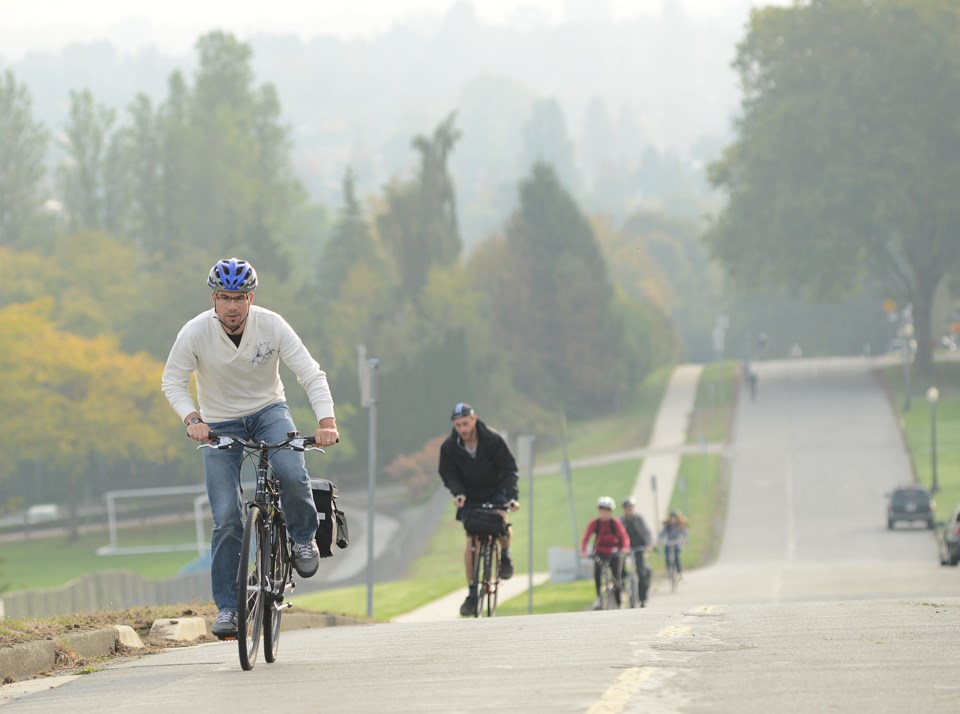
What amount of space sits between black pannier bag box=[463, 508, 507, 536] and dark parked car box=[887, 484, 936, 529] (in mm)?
37351

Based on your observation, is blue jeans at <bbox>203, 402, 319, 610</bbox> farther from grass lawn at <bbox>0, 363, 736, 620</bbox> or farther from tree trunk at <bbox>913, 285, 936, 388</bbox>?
tree trunk at <bbox>913, 285, 936, 388</bbox>

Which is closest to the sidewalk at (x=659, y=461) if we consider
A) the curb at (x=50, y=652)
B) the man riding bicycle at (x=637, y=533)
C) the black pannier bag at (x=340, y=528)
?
the man riding bicycle at (x=637, y=533)

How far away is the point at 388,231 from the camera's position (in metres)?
102

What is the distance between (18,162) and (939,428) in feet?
192

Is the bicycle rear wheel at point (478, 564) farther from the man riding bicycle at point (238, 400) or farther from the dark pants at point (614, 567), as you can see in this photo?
the dark pants at point (614, 567)

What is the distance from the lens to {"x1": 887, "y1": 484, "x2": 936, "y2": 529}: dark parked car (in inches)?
1993

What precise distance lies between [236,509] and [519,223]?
88.0 m

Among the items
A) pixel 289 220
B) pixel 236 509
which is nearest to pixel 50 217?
pixel 289 220

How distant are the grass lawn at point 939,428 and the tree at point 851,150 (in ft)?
7.07

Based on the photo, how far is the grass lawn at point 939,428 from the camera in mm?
→ 59344

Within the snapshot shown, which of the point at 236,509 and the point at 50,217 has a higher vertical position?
Answer: the point at 50,217

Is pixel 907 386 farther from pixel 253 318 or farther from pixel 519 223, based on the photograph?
pixel 253 318

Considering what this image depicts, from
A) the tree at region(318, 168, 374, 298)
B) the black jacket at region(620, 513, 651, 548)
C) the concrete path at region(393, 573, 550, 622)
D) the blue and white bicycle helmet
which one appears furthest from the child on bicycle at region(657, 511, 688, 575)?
the tree at region(318, 168, 374, 298)

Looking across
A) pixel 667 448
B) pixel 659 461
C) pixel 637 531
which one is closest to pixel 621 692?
pixel 637 531
